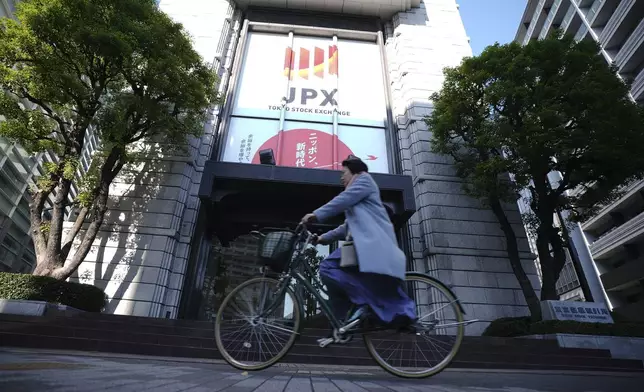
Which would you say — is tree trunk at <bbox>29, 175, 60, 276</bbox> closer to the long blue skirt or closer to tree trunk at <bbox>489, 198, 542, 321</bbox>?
the long blue skirt

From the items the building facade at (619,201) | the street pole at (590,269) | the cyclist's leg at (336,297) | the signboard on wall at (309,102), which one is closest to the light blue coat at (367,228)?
the cyclist's leg at (336,297)

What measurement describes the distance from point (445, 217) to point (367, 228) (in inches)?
328

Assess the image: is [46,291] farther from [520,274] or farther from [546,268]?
[546,268]

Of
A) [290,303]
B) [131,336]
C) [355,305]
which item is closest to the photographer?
[355,305]

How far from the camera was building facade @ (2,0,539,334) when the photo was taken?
882 centimetres

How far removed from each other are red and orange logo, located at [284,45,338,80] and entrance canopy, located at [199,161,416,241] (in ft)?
18.4

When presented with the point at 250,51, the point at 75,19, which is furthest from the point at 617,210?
the point at 75,19

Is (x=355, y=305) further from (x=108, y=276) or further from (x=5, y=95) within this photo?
(x=5, y=95)

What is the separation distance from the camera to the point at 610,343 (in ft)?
21.9

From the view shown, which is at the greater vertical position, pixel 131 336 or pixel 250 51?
pixel 250 51

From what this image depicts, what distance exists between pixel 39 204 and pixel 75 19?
14.8ft

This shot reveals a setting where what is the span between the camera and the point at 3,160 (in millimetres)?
19453

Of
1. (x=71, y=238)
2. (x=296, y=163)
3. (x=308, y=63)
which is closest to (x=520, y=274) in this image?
(x=296, y=163)

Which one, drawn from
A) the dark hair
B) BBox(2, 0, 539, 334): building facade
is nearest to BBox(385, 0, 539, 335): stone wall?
BBox(2, 0, 539, 334): building facade
